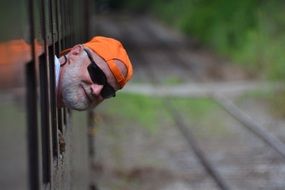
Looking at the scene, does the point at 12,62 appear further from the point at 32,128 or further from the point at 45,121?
the point at 45,121

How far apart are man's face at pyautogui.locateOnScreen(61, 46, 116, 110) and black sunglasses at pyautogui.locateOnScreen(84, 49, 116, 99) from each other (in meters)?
0.01

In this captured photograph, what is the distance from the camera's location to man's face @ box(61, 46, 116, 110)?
307cm

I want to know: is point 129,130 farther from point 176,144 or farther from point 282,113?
point 282,113

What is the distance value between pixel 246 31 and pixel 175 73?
2.36m

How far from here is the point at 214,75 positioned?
76.1 ft

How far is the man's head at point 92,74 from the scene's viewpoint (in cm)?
307

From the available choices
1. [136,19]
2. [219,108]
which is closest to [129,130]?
[219,108]

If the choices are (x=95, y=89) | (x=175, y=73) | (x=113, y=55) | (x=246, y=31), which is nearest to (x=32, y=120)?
(x=95, y=89)

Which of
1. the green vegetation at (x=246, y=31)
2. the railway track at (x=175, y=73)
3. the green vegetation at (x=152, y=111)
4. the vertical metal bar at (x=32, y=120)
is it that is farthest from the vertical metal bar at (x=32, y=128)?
the green vegetation at (x=246, y=31)

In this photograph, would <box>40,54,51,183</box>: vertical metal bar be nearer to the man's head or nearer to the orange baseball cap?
the man's head

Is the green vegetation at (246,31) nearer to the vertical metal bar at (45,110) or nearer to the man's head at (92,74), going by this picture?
the man's head at (92,74)

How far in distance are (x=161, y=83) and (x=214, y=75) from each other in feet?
7.79

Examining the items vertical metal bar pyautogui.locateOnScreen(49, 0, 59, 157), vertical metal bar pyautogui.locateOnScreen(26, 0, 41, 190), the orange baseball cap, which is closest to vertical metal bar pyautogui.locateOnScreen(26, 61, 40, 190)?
vertical metal bar pyautogui.locateOnScreen(26, 0, 41, 190)

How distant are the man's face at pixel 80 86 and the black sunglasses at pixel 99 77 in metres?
0.01
